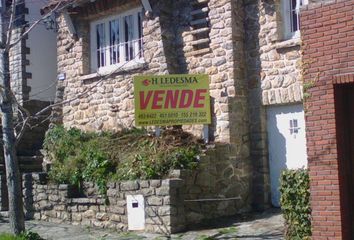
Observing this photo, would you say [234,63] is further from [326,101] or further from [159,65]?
[326,101]

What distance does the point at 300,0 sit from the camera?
1245 cm

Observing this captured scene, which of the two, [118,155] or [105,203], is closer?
[105,203]

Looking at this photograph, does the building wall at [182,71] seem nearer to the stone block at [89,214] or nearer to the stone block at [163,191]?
the stone block at [163,191]

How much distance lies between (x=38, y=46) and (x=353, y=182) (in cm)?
1228

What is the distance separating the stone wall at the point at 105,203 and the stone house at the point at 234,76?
2.29ft

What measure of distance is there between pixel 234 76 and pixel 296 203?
435cm

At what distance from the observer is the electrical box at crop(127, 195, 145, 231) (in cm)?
1132

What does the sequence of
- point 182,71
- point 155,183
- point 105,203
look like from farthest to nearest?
point 182,71, point 105,203, point 155,183

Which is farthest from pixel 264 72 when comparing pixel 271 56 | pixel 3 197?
pixel 3 197

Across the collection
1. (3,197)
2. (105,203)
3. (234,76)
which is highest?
(234,76)

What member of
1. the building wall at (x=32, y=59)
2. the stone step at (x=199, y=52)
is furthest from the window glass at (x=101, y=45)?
the stone step at (x=199, y=52)

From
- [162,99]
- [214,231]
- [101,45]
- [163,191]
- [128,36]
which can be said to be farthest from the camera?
[101,45]

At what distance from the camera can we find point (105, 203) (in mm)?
12102

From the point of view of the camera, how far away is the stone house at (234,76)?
12.3m
